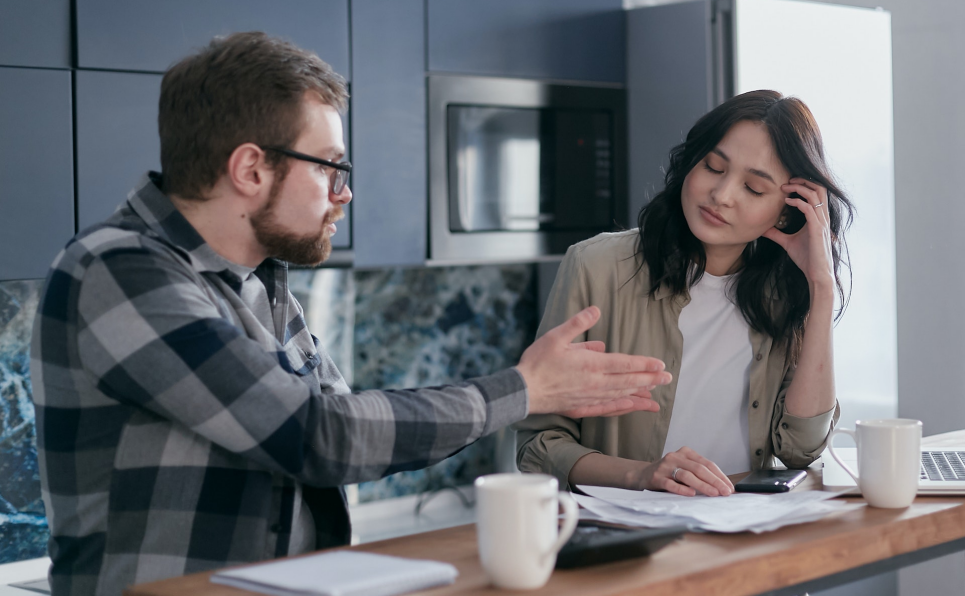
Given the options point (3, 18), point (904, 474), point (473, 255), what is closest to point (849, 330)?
point (473, 255)

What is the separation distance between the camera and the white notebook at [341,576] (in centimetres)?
90

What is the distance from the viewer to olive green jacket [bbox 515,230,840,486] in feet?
5.62

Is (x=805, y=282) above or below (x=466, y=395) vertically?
above

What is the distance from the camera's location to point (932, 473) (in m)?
1.42

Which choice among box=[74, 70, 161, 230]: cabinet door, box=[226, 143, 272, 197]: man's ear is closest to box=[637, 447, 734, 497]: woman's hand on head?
box=[226, 143, 272, 197]: man's ear

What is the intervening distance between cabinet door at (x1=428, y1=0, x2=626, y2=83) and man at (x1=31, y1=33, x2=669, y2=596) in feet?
3.99

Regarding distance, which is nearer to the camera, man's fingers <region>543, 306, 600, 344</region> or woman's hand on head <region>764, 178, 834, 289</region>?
man's fingers <region>543, 306, 600, 344</region>

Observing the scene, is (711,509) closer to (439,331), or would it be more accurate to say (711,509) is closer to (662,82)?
(662,82)

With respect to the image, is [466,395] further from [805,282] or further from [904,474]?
[805,282]

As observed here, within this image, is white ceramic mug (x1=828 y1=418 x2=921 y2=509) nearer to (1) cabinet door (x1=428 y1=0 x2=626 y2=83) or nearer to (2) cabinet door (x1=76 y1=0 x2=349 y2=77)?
(2) cabinet door (x1=76 y1=0 x2=349 y2=77)

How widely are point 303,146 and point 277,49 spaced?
0.13 metres

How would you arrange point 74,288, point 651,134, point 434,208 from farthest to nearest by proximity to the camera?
1. point 651,134
2. point 434,208
3. point 74,288

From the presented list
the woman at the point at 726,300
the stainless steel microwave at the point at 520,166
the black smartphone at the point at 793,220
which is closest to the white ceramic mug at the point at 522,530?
the woman at the point at 726,300

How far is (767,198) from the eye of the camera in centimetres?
171
